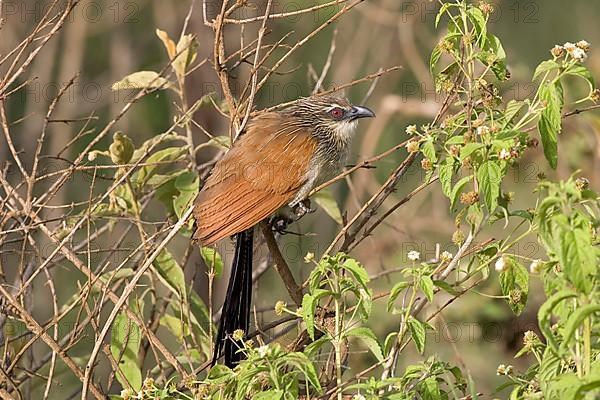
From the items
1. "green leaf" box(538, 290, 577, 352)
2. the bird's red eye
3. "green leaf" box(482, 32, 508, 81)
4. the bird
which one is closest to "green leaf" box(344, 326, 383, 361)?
"green leaf" box(538, 290, 577, 352)

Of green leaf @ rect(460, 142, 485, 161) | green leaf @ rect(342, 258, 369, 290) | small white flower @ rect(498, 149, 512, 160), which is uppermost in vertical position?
green leaf @ rect(460, 142, 485, 161)

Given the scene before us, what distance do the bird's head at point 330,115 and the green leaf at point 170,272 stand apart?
33.0 inches

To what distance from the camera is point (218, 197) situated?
8.89ft

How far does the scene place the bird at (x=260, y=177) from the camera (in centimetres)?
258

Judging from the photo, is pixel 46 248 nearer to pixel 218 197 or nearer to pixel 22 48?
pixel 218 197

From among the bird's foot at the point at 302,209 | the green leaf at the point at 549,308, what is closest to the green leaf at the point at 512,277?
the green leaf at the point at 549,308

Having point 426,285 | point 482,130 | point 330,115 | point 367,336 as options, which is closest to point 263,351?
point 367,336

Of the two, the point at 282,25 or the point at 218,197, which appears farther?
the point at 282,25

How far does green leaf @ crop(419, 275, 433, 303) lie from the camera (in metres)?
1.67

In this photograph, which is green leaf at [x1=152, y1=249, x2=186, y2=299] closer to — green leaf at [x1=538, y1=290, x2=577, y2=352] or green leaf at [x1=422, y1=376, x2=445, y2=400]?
green leaf at [x1=422, y1=376, x2=445, y2=400]

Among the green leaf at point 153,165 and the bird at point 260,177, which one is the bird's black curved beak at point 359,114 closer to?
the bird at point 260,177

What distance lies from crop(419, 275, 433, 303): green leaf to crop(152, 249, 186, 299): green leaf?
907 millimetres

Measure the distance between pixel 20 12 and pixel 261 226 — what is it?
374 cm

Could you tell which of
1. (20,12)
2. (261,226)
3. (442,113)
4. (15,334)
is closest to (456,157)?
(442,113)
